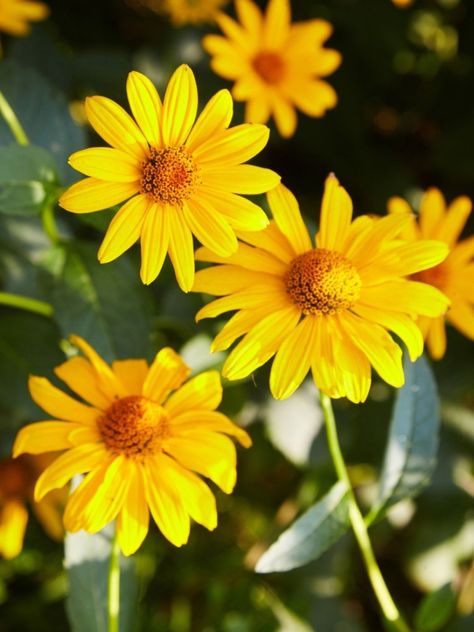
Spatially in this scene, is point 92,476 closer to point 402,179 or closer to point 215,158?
point 215,158

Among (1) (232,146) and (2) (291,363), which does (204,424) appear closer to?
(2) (291,363)

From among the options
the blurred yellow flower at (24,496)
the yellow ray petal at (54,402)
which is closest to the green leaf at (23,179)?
the yellow ray petal at (54,402)

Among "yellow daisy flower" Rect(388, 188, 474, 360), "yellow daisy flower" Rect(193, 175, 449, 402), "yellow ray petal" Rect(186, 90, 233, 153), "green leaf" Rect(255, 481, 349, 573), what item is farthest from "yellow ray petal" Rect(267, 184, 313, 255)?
"green leaf" Rect(255, 481, 349, 573)

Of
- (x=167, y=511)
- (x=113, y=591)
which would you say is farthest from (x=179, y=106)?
(x=113, y=591)

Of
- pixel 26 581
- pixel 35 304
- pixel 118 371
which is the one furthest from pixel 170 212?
pixel 26 581

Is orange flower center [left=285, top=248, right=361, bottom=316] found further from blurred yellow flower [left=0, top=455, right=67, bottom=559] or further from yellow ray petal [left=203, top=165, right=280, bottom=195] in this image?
blurred yellow flower [left=0, top=455, right=67, bottom=559]

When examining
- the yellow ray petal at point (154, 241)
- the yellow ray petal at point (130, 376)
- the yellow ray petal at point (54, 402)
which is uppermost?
the yellow ray petal at point (154, 241)

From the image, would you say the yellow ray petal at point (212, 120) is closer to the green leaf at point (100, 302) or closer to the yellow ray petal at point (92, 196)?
the yellow ray petal at point (92, 196)
